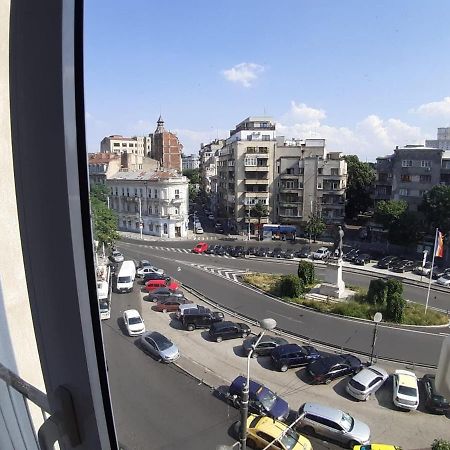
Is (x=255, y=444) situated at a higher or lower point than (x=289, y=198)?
lower

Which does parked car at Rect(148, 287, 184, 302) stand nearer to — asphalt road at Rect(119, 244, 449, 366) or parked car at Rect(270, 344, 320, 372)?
→ asphalt road at Rect(119, 244, 449, 366)

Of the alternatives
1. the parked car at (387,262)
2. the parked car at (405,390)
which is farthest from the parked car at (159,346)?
the parked car at (387,262)

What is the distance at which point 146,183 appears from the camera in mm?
1932

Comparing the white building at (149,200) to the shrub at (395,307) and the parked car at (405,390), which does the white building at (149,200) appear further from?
the shrub at (395,307)

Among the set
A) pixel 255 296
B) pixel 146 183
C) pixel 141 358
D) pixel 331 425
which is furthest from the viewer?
pixel 255 296

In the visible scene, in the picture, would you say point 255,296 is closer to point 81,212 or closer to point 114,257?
point 114,257

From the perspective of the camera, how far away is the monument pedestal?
3.61 meters

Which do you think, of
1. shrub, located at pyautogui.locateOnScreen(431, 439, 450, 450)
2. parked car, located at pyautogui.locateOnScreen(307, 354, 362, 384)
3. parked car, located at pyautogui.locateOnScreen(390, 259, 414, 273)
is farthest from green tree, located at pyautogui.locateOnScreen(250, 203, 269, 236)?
shrub, located at pyautogui.locateOnScreen(431, 439, 450, 450)

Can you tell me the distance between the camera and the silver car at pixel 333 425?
1.56 meters

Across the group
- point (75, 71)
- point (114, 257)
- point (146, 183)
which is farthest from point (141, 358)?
point (75, 71)

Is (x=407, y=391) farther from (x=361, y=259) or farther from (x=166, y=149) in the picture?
(x=361, y=259)

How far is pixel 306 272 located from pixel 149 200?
2.29 metres

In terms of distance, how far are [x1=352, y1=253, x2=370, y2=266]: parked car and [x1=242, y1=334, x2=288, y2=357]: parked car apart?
2.12 m

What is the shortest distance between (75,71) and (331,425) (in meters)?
1.69
